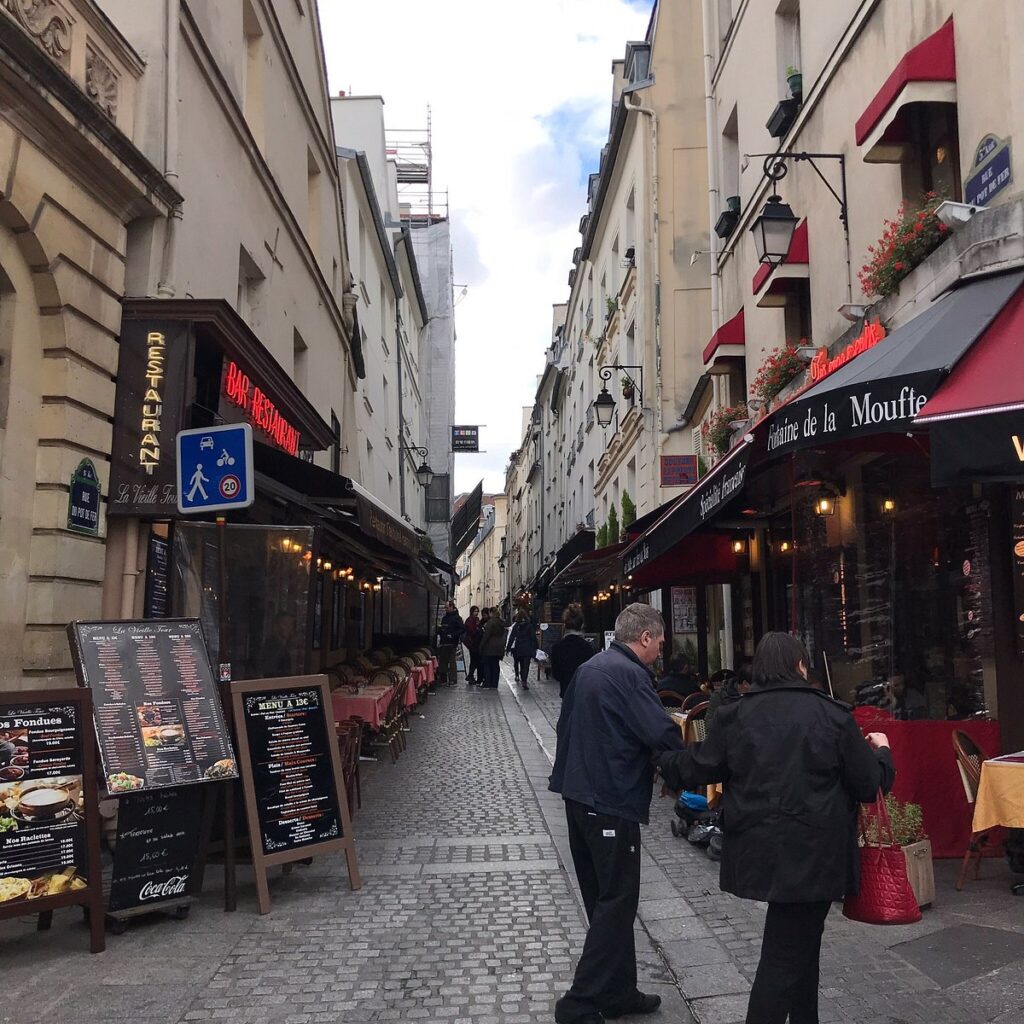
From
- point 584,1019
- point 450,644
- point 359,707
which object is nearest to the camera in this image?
point 584,1019

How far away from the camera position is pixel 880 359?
6199 mm

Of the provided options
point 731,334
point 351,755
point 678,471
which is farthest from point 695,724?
point 678,471

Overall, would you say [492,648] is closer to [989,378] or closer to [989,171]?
[989,171]

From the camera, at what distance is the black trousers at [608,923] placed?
3936mm

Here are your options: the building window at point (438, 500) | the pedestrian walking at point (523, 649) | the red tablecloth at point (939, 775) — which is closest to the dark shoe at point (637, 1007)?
the red tablecloth at point (939, 775)

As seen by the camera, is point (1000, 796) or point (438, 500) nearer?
point (1000, 796)

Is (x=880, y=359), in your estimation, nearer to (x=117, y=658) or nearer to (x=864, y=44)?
(x=864, y=44)

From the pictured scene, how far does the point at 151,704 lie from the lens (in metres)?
5.42

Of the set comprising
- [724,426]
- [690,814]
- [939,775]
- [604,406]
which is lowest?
[690,814]

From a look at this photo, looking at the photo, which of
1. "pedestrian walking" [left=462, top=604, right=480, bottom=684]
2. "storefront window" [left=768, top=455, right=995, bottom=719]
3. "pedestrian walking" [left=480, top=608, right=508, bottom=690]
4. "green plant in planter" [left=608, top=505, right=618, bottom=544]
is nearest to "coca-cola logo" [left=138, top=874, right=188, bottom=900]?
"storefront window" [left=768, top=455, right=995, bottom=719]

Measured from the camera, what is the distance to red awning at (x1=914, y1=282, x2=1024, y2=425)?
4.81m

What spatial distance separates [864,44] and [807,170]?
5.80 ft

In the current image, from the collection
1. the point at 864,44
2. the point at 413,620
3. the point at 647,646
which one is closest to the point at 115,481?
the point at 647,646

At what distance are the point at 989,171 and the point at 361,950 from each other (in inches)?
241
